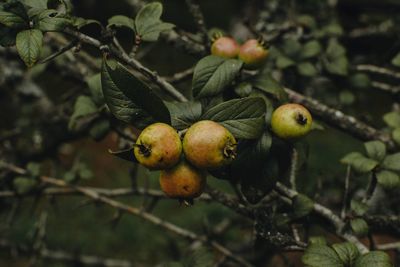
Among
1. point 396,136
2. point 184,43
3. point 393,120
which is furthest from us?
point 184,43

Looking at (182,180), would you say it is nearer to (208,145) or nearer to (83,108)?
(208,145)

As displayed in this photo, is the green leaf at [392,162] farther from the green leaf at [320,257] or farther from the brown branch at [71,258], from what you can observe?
the brown branch at [71,258]

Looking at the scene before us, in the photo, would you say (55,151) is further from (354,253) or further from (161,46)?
(161,46)

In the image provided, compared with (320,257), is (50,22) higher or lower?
higher

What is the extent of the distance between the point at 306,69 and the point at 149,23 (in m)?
0.80

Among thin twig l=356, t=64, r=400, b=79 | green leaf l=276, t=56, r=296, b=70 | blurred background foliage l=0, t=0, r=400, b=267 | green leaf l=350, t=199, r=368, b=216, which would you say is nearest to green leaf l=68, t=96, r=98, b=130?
blurred background foliage l=0, t=0, r=400, b=267

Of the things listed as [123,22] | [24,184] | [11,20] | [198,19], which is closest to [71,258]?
[24,184]

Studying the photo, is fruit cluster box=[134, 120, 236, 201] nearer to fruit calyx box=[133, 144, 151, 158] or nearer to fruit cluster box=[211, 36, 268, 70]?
fruit calyx box=[133, 144, 151, 158]

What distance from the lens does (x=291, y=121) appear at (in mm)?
1108

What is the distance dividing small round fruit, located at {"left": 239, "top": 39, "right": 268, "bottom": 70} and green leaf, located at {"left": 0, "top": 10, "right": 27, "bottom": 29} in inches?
24.4

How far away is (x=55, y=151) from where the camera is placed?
233 cm

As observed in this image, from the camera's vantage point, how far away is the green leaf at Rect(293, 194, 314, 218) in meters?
1.32

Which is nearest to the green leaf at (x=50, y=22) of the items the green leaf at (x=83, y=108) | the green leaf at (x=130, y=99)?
the green leaf at (x=130, y=99)

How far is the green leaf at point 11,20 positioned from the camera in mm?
1011
